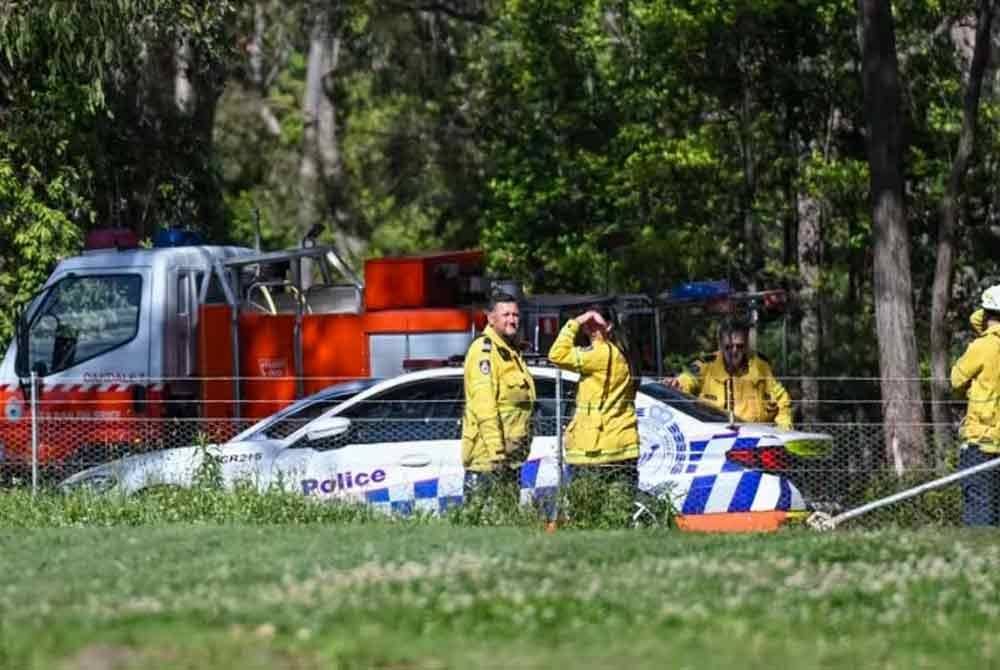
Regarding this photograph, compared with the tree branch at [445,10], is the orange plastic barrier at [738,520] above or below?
below

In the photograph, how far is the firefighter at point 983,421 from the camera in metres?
16.0

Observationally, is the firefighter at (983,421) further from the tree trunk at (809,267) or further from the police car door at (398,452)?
the tree trunk at (809,267)

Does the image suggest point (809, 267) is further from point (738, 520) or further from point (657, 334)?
point (738, 520)

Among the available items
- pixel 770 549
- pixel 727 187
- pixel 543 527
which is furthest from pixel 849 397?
pixel 770 549

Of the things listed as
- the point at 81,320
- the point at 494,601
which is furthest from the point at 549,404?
the point at 494,601

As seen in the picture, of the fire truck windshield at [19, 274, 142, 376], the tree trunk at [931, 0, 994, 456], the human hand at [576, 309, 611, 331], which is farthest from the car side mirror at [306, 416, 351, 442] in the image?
the tree trunk at [931, 0, 994, 456]

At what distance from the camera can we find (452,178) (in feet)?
140

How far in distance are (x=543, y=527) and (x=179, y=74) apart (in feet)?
60.2

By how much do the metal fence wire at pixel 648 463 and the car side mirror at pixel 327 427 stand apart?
0.03 metres

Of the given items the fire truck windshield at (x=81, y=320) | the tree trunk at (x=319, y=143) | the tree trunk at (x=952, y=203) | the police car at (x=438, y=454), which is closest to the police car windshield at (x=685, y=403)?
the police car at (x=438, y=454)

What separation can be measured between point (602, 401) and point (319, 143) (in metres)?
35.3

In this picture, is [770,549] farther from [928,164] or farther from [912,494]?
[928,164]

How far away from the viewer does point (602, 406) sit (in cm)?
1539

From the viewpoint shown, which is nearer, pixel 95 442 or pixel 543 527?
pixel 543 527
